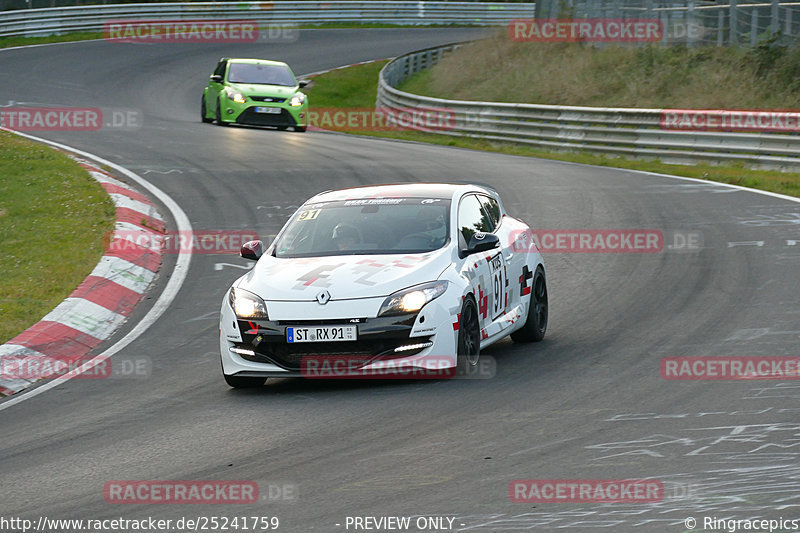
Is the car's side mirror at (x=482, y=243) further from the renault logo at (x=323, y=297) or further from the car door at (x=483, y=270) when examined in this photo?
the renault logo at (x=323, y=297)

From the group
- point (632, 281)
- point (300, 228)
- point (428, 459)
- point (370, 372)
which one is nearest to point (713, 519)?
point (428, 459)

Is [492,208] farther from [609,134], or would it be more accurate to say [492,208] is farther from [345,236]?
[609,134]

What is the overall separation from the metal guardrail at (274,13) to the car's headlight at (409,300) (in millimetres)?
39878

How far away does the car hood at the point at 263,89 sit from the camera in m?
28.4

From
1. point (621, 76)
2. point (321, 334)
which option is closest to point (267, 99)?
point (621, 76)

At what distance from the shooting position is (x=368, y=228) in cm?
1011

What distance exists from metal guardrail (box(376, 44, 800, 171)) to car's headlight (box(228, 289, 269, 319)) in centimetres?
1447

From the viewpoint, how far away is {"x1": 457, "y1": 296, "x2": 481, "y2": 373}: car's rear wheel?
361 inches

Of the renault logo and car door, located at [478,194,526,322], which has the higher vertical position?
the renault logo

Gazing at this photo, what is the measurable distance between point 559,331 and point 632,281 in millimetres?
2125

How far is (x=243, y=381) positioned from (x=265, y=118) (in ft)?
64.6

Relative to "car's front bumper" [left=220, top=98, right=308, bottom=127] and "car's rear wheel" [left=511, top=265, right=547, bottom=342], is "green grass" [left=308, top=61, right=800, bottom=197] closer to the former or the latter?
"car's front bumper" [left=220, top=98, right=308, bottom=127]

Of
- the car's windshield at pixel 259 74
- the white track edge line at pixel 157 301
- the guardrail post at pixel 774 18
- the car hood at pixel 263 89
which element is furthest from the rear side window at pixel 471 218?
the guardrail post at pixel 774 18

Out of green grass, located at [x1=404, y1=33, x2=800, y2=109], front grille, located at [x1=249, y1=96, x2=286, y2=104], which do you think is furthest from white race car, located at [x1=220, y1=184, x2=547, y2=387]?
green grass, located at [x1=404, y1=33, x2=800, y2=109]
